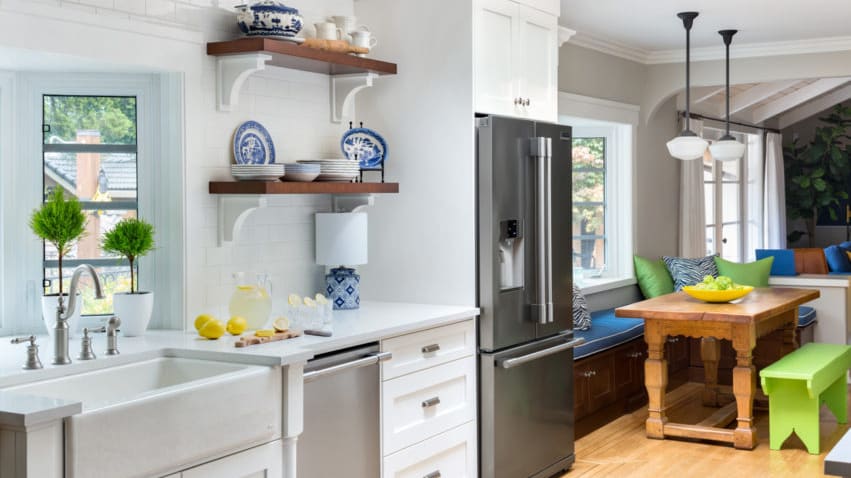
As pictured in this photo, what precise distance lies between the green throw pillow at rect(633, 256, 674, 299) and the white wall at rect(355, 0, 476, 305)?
3.29 meters

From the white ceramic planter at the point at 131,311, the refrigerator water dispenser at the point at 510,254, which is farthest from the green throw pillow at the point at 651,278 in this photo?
the white ceramic planter at the point at 131,311

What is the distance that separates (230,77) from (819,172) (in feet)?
31.0

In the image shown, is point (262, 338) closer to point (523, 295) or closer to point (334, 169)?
point (334, 169)

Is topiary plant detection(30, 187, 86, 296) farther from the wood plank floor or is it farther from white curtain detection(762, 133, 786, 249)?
white curtain detection(762, 133, 786, 249)

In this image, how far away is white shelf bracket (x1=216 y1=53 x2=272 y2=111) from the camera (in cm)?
358

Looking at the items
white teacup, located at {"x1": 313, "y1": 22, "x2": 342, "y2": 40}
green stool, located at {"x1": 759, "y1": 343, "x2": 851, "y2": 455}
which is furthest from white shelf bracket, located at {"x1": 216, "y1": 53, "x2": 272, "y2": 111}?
green stool, located at {"x1": 759, "y1": 343, "x2": 851, "y2": 455}

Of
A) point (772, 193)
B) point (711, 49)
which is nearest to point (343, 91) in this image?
point (711, 49)

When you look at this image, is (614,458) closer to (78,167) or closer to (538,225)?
(538,225)

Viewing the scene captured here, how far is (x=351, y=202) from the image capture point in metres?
4.23

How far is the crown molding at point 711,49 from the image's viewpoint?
6.61m

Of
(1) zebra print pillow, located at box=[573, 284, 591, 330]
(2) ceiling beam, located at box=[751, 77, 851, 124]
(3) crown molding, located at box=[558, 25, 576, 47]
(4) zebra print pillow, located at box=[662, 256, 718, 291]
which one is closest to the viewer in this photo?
(3) crown molding, located at box=[558, 25, 576, 47]

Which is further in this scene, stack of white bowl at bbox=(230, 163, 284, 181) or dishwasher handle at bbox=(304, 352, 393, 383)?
stack of white bowl at bbox=(230, 163, 284, 181)

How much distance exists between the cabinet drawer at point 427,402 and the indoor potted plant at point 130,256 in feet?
2.96

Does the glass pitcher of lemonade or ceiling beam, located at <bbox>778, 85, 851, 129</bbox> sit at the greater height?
ceiling beam, located at <bbox>778, 85, 851, 129</bbox>
